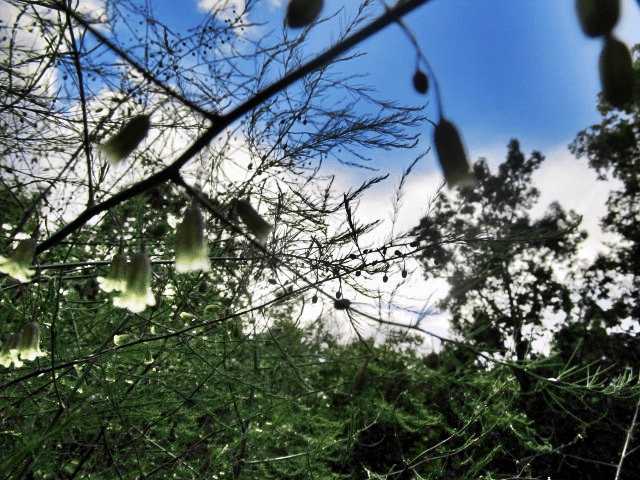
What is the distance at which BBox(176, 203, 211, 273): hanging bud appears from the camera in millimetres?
665

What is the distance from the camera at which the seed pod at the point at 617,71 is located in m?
0.40

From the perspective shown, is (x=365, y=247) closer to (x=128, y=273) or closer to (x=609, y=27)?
(x=128, y=273)

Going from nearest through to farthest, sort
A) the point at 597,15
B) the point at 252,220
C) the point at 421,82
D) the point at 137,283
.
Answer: the point at 597,15 → the point at 421,82 → the point at 252,220 → the point at 137,283

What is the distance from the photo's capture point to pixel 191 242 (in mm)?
669

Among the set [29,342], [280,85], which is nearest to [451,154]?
[280,85]

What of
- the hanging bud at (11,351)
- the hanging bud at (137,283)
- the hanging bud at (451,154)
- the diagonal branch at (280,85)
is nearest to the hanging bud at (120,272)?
the hanging bud at (137,283)

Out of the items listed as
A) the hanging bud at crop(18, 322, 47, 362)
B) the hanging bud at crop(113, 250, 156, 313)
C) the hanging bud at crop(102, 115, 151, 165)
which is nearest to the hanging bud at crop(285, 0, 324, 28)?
the hanging bud at crop(102, 115, 151, 165)

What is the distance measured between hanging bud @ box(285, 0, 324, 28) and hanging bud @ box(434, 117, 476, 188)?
0.15m

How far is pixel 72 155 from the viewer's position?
1.84 meters

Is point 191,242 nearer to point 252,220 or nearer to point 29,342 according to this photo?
point 252,220

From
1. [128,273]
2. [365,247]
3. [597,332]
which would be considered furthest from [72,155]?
[597,332]

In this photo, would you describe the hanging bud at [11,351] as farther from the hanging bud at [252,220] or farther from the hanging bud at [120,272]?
the hanging bud at [252,220]

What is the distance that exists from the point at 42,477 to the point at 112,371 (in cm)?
65

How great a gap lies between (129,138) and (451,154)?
316mm
